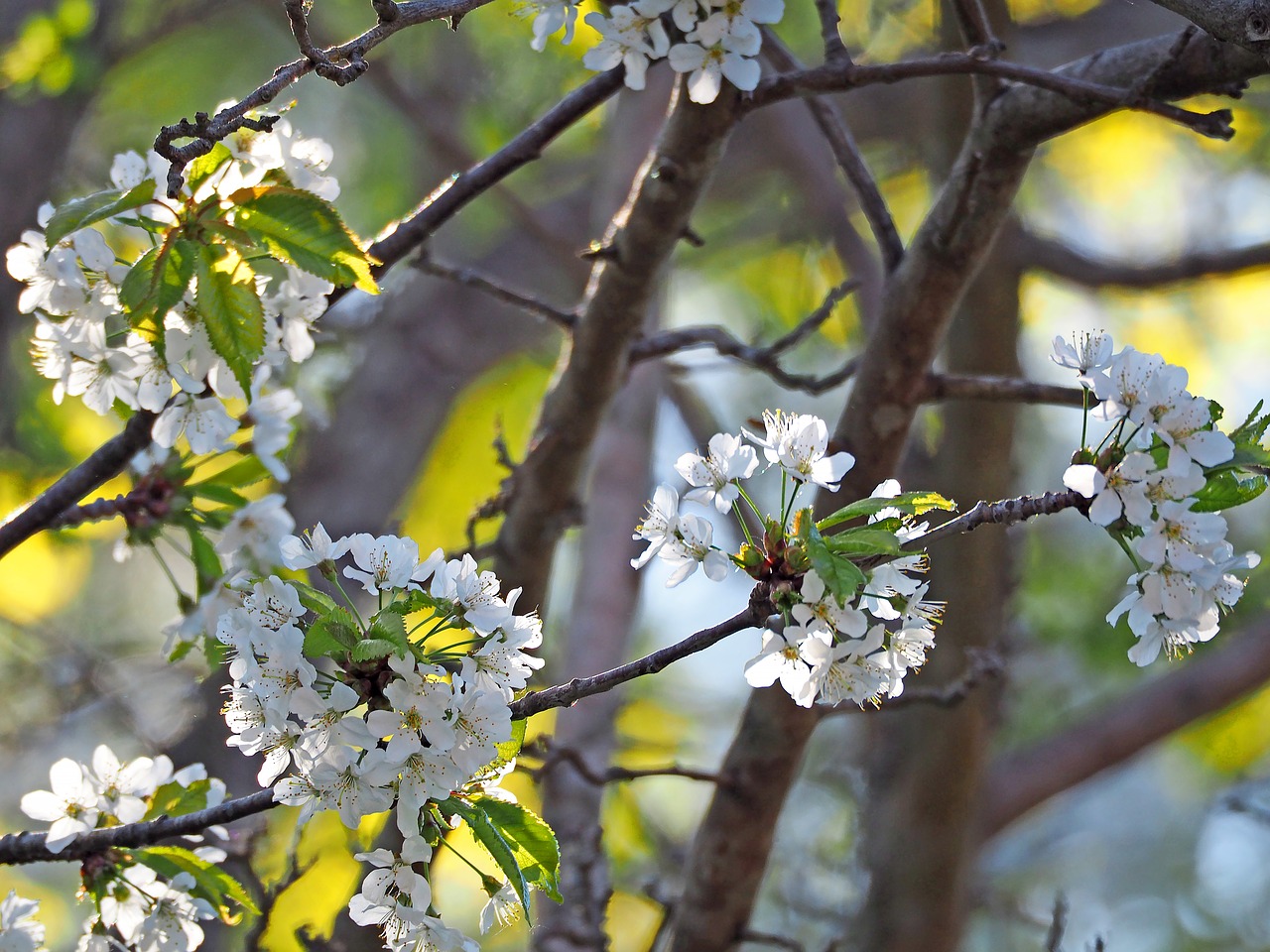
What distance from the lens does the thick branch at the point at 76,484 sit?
51.6 inches

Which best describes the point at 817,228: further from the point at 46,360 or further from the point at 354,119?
the point at 46,360

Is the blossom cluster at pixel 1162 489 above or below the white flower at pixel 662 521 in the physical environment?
below

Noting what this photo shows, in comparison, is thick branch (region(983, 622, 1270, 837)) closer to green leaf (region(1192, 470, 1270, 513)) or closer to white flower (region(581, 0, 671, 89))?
green leaf (region(1192, 470, 1270, 513))

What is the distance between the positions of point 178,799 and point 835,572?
962mm

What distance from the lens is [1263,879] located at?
6.20m

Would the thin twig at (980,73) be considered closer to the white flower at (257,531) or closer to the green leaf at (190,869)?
the white flower at (257,531)

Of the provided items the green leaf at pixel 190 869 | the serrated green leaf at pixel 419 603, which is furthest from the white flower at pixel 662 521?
the green leaf at pixel 190 869

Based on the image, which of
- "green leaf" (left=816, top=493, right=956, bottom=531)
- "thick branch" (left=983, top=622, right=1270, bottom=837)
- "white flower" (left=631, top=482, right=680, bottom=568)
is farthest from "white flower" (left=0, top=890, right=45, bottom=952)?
"thick branch" (left=983, top=622, right=1270, bottom=837)

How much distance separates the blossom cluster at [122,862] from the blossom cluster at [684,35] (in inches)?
43.8

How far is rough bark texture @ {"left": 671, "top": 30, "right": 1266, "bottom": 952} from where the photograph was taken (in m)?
1.59

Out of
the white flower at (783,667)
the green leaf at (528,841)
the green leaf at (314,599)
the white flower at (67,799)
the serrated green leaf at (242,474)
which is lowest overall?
the green leaf at (528,841)

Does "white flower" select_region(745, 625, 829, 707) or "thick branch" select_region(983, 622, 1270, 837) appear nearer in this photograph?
"white flower" select_region(745, 625, 829, 707)

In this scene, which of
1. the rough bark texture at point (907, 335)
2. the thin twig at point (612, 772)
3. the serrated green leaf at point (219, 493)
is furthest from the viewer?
the thin twig at point (612, 772)

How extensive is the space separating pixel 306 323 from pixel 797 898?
324cm
